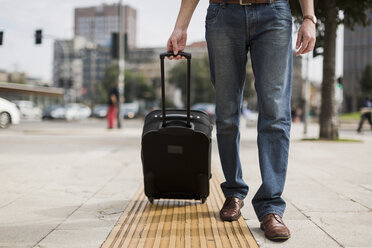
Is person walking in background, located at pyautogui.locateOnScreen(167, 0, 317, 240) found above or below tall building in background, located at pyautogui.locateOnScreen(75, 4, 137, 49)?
below

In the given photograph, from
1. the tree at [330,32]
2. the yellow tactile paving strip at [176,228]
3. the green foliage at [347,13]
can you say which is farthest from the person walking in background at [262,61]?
the tree at [330,32]

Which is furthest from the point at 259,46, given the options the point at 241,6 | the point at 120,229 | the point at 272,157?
the point at 120,229

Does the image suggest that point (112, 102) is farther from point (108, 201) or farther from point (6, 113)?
point (108, 201)

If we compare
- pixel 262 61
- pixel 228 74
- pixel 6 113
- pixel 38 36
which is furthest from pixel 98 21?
pixel 262 61

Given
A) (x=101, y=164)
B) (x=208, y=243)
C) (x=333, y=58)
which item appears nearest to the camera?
(x=208, y=243)

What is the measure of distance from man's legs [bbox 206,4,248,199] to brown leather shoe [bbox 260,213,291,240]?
1.34 ft

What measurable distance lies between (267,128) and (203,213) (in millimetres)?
753

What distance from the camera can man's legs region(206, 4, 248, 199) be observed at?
261 cm

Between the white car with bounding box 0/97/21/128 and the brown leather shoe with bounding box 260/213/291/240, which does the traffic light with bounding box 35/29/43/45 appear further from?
the brown leather shoe with bounding box 260/213/291/240

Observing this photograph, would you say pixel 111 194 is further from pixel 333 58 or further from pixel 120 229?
pixel 333 58

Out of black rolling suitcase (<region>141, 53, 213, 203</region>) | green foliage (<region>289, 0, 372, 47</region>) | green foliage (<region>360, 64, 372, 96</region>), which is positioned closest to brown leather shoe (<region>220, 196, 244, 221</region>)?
black rolling suitcase (<region>141, 53, 213, 203</region>)

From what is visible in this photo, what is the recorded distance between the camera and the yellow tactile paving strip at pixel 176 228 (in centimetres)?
218

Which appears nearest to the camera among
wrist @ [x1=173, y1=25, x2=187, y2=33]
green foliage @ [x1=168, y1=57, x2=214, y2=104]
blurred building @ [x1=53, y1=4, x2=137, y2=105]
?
wrist @ [x1=173, y1=25, x2=187, y2=33]

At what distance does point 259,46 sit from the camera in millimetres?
2596
